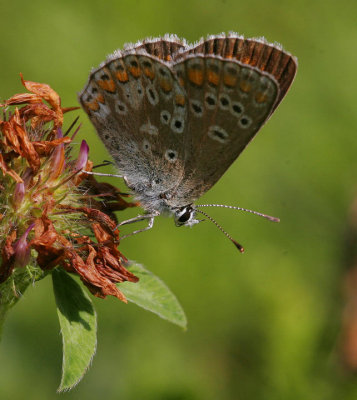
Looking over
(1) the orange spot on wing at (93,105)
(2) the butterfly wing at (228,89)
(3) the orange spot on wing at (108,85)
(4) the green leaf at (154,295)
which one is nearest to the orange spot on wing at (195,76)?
(2) the butterfly wing at (228,89)

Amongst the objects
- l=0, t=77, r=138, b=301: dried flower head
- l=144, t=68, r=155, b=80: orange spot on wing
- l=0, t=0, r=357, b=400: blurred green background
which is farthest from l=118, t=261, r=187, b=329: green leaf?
l=0, t=0, r=357, b=400: blurred green background

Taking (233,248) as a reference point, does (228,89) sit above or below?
above

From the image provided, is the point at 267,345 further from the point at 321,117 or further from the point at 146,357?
the point at 321,117

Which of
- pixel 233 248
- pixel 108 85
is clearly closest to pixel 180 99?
pixel 108 85

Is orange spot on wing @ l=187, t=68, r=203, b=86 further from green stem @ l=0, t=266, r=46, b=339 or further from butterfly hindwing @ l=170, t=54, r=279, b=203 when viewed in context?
green stem @ l=0, t=266, r=46, b=339

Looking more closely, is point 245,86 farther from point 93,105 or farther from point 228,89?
point 93,105

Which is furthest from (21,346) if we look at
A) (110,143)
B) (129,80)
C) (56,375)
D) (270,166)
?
(270,166)

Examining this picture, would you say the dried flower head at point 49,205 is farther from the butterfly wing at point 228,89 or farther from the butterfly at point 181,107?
the butterfly wing at point 228,89
